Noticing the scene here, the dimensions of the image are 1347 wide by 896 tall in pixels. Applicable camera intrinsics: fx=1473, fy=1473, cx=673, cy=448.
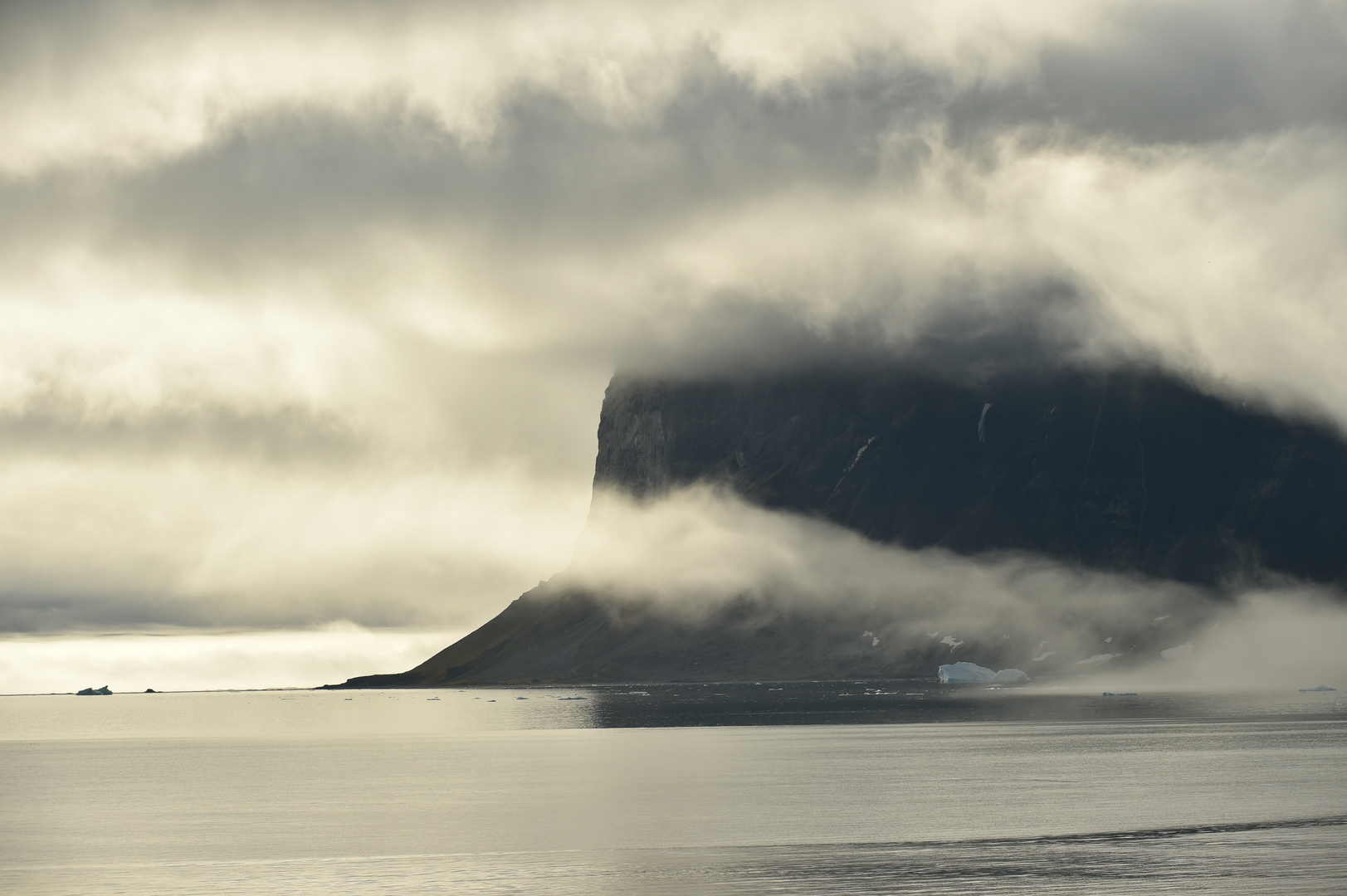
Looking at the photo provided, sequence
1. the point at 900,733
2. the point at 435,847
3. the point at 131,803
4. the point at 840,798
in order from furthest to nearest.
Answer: the point at 900,733, the point at 131,803, the point at 840,798, the point at 435,847

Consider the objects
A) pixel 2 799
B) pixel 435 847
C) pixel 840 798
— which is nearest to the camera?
pixel 435 847

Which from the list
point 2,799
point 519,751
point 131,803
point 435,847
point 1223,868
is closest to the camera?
point 1223,868

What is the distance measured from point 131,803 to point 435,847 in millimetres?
43462

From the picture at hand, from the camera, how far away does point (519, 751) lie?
170m

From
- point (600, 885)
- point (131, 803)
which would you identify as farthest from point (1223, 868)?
point (131, 803)

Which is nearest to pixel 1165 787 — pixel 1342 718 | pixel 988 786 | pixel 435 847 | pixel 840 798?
pixel 988 786

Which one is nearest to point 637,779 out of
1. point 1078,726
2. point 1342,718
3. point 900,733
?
point 900,733

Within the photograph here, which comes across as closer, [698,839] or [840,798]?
[698,839]

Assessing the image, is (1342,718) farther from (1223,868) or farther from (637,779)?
(1223,868)

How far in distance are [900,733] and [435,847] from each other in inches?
4570

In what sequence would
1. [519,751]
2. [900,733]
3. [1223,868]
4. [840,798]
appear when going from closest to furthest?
[1223,868] < [840,798] < [519,751] < [900,733]

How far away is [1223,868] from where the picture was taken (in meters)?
61.9

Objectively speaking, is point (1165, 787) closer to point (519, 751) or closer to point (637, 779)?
point (637, 779)

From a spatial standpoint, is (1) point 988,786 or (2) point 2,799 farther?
(2) point 2,799
